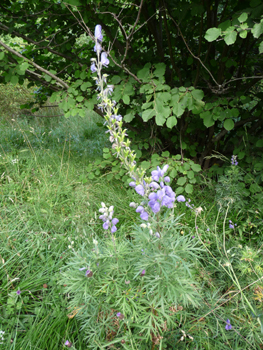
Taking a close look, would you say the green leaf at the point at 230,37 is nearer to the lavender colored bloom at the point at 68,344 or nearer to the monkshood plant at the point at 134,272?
the monkshood plant at the point at 134,272

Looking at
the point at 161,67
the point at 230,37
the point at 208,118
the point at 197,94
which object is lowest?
the point at 208,118

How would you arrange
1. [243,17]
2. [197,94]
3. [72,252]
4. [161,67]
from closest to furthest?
1. [72,252]
2. [243,17]
3. [197,94]
4. [161,67]

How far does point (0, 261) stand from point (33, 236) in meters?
0.32

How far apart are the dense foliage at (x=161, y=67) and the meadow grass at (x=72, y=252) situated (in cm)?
71

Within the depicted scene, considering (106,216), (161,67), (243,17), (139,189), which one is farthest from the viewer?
(161,67)

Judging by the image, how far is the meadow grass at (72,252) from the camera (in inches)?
60.4

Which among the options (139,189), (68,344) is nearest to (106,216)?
(139,189)

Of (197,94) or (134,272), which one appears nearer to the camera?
(134,272)

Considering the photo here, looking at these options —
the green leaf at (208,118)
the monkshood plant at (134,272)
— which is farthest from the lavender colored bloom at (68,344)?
the green leaf at (208,118)

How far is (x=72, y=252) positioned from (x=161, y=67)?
5.64 ft

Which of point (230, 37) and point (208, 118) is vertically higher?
point (230, 37)

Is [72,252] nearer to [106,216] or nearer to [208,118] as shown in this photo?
[106,216]

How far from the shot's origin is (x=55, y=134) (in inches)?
187

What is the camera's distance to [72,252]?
1.39 m
